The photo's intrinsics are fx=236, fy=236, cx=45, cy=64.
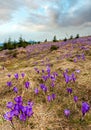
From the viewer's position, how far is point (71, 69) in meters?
9.49

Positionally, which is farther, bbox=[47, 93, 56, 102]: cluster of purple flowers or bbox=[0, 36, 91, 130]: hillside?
bbox=[47, 93, 56, 102]: cluster of purple flowers

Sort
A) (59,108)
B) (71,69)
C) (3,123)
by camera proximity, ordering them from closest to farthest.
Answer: (3,123) → (59,108) → (71,69)

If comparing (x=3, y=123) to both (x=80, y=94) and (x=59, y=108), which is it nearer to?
(x=59, y=108)

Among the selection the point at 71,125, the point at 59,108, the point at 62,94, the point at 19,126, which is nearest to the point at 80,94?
the point at 62,94

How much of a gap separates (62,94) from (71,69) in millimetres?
2518

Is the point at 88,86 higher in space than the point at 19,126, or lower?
higher

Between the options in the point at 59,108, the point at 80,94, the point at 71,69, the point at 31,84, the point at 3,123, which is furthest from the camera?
the point at 71,69

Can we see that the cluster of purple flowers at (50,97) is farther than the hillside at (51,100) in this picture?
Yes

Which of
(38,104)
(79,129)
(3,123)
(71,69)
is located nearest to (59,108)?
(38,104)

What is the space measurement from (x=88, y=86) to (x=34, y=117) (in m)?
2.29

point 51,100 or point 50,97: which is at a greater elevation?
point 50,97

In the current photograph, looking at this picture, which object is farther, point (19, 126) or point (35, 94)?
point (35, 94)

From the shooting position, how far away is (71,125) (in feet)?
17.8

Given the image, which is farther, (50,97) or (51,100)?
(51,100)
